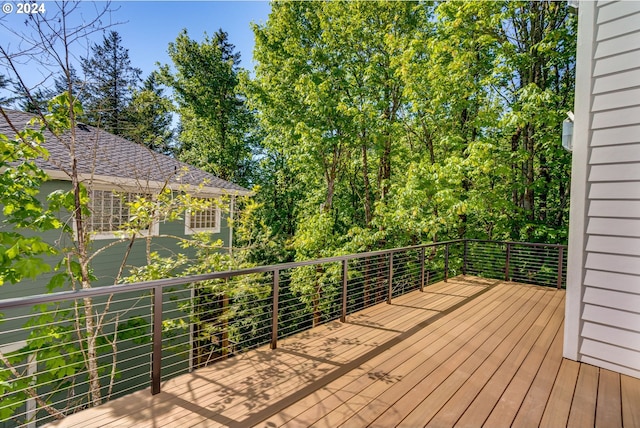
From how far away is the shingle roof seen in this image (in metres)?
5.20

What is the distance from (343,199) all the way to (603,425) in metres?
10.3

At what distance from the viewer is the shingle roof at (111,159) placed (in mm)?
5203

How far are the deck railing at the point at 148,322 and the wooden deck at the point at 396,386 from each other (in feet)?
0.78

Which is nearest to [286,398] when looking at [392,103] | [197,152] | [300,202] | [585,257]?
A: [585,257]

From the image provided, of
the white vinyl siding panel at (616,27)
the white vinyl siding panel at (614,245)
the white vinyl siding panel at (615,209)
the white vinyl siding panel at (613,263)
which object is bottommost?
the white vinyl siding panel at (613,263)

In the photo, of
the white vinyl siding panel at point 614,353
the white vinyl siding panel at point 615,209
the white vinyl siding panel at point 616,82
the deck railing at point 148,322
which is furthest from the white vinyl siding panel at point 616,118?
the deck railing at point 148,322

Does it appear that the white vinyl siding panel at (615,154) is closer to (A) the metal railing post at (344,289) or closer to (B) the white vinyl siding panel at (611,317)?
(B) the white vinyl siding panel at (611,317)

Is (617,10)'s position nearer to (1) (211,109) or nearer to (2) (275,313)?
(2) (275,313)

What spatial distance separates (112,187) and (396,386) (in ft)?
19.3

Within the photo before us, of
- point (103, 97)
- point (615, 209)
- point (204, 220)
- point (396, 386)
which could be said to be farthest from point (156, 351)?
point (204, 220)

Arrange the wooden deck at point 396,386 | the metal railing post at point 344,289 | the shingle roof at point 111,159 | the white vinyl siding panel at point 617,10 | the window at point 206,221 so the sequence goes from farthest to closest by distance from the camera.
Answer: the window at point 206,221 < the shingle roof at point 111,159 < the metal railing post at point 344,289 < the white vinyl siding panel at point 617,10 < the wooden deck at point 396,386

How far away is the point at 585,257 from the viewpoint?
296 centimetres

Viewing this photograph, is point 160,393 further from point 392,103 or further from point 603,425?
point 392,103

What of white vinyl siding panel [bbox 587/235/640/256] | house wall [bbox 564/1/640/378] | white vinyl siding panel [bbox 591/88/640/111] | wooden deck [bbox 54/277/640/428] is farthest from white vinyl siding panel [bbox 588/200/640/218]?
wooden deck [bbox 54/277/640/428]
